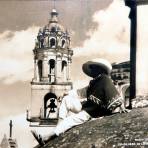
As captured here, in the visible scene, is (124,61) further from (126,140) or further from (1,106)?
(126,140)

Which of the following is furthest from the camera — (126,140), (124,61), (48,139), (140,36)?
(124,61)

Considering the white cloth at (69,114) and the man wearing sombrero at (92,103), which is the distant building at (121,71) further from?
the white cloth at (69,114)

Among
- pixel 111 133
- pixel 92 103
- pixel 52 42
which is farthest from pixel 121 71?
pixel 52 42

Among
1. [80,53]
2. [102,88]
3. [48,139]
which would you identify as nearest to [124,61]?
[80,53]

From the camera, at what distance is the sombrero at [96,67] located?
6.76m

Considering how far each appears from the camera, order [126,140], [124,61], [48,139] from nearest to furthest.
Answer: [126,140] → [48,139] → [124,61]

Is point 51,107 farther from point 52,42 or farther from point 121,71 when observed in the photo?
point 121,71

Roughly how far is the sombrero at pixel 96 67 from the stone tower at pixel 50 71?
1214mm

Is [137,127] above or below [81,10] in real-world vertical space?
below

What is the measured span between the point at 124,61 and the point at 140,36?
33.1 inches

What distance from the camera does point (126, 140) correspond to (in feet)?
19.1

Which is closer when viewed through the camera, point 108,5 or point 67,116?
point 67,116

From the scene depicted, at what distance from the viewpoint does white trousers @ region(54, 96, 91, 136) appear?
6480 mm

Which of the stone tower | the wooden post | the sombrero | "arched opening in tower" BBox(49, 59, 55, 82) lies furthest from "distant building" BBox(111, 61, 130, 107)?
"arched opening in tower" BBox(49, 59, 55, 82)
